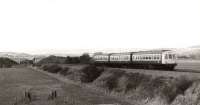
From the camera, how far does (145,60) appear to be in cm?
4825

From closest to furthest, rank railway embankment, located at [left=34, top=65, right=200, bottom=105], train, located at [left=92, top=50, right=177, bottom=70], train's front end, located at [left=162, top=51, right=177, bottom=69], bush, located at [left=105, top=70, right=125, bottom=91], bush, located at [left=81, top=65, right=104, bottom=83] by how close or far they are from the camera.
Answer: railway embankment, located at [left=34, top=65, right=200, bottom=105] < bush, located at [left=105, top=70, right=125, bottom=91] < train's front end, located at [left=162, top=51, right=177, bottom=69] < train, located at [left=92, top=50, right=177, bottom=70] < bush, located at [left=81, top=65, right=104, bottom=83]

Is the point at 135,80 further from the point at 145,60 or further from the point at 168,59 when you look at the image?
the point at 145,60

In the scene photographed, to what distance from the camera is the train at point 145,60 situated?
4328cm

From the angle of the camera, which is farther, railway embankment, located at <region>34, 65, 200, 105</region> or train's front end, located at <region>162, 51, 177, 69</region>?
train's front end, located at <region>162, 51, 177, 69</region>

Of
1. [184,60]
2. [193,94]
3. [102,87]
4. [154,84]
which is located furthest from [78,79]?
[184,60]

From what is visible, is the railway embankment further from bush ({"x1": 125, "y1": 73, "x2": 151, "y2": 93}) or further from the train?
the train

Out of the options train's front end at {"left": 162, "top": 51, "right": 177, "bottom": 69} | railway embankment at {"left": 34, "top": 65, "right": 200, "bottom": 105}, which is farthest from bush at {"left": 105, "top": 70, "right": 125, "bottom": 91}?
train's front end at {"left": 162, "top": 51, "right": 177, "bottom": 69}

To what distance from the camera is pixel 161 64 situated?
43531 mm

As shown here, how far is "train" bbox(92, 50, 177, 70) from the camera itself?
43.3 meters

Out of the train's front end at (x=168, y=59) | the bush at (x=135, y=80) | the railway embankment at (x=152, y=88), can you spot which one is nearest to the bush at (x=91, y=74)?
the railway embankment at (x=152, y=88)

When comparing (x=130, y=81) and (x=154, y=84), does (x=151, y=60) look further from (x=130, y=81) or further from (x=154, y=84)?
(x=154, y=84)

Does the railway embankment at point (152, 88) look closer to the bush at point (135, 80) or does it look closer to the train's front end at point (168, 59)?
the bush at point (135, 80)

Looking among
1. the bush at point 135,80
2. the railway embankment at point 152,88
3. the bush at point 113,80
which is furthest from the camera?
the bush at point 113,80

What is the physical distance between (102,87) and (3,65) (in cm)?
11504
